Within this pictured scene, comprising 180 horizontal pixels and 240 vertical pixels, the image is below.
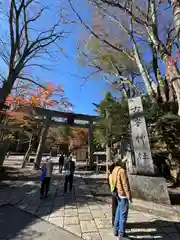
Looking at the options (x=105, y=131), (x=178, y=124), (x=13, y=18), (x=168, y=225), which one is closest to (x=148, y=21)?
(x=178, y=124)

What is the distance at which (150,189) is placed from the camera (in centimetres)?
465

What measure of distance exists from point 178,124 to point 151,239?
5.06m

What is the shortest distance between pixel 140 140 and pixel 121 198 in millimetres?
2890

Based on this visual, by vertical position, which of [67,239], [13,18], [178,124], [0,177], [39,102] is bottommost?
[67,239]

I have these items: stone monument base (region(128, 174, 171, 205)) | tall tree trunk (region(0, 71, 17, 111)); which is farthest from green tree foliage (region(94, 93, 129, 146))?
tall tree trunk (region(0, 71, 17, 111))

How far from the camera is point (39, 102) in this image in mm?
12094

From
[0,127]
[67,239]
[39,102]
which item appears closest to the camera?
[67,239]

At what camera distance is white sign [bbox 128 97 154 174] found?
16.4 ft

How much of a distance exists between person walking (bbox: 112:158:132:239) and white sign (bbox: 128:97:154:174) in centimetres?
243

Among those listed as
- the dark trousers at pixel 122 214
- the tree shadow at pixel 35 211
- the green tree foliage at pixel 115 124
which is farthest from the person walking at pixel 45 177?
the green tree foliage at pixel 115 124

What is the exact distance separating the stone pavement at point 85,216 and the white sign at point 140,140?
1.40 m

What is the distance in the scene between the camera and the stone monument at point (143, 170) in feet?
14.9

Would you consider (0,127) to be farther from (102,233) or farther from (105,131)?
(102,233)

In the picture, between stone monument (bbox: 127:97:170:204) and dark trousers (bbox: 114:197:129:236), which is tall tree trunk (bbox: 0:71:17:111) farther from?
dark trousers (bbox: 114:197:129:236)
